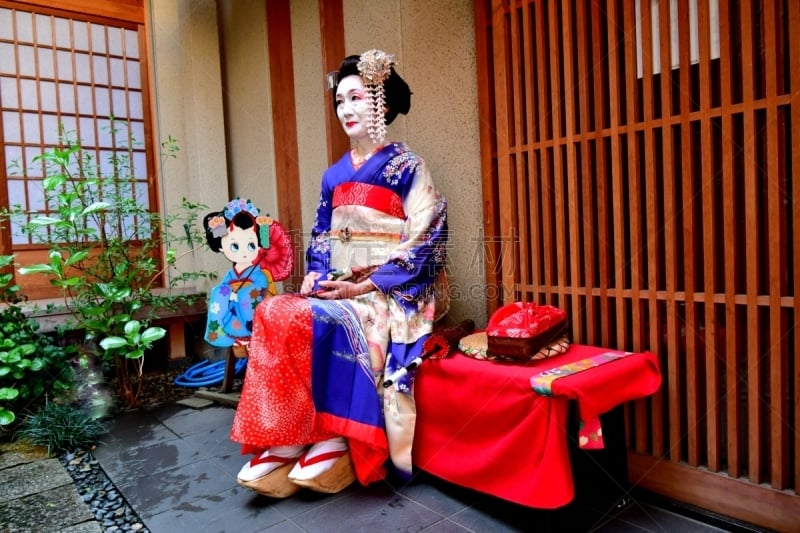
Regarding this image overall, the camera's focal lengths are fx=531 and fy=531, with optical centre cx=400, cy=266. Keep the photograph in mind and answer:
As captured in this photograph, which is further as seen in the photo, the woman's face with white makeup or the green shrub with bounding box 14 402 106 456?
the green shrub with bounding box 14 402 106 456

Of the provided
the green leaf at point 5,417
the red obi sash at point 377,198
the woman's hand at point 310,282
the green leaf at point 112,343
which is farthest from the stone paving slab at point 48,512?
the red obi sash at point 377,198

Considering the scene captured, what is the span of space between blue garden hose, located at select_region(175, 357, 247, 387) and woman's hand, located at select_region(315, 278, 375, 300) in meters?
2.00

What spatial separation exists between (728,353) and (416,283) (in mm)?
1322

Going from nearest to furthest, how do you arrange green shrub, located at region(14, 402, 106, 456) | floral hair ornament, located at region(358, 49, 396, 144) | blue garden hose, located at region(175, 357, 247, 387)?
floral hair ornament, located at region(358, 49, 396, 144) → green shrub, located at region(14, 402, 106, 456) → blue garden hose, located at region(175, 357, 247, 387)

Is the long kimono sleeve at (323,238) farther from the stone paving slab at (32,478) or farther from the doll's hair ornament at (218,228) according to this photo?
the stone paving slab at (32,478)

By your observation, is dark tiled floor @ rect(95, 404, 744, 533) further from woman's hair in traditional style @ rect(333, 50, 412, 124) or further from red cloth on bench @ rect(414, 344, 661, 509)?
woman's hair in traditional style @ rect(333, 50, 412, 124)

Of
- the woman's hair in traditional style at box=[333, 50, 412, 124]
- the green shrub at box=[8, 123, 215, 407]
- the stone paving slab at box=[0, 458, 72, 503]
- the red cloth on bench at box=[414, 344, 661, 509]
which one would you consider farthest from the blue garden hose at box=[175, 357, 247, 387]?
the woman's hair in traditional style at box=[333, 50, 412, 124]

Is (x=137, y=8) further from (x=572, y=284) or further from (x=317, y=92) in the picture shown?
(x=572, y=284)

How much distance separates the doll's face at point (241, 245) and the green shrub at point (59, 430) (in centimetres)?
136

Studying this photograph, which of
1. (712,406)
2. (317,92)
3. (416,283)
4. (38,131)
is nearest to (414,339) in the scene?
(416,283)

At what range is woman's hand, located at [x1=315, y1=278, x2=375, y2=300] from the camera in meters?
2.60

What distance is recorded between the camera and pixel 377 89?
2.70m

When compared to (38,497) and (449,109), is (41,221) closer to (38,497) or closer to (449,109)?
(38,497)

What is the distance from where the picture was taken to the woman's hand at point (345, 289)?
260 centimetres
